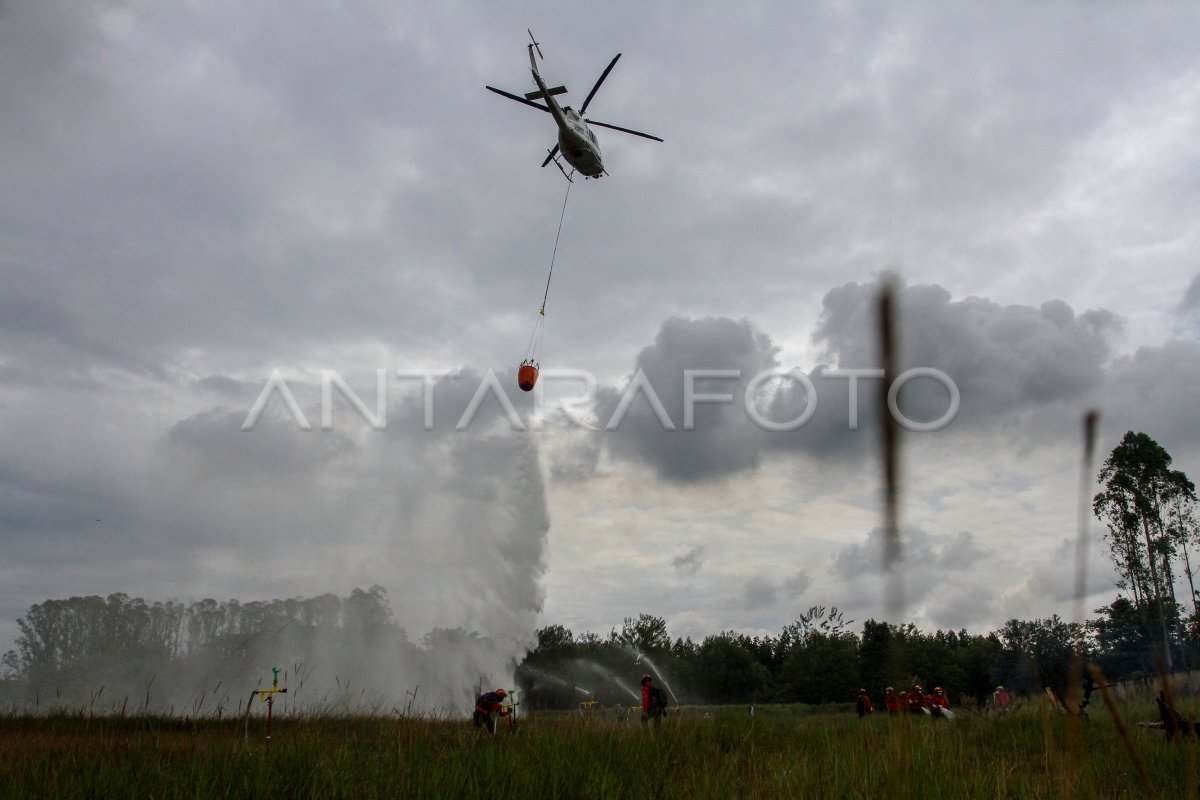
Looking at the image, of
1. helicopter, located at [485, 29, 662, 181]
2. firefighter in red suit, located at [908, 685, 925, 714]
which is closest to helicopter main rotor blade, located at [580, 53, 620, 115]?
helicopter, located at [485, 29, 662, 181]

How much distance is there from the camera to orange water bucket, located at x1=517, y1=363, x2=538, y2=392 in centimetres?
2469

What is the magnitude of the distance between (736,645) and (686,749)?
69.4 metres

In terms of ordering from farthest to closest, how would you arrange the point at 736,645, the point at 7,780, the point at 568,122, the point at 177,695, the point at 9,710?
the point at 177,695
the point at 736,645
the point at 568,122
the point at 9,710
the point at 7,780

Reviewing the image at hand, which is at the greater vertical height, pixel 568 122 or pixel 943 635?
pixel 568 122

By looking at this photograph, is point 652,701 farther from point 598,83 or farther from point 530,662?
point 530,662

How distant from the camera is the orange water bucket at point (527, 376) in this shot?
24.7 metres

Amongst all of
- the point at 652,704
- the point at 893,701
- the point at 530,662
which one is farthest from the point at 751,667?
the point at 893,701

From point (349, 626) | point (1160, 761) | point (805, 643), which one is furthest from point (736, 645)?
point (1160, 761)

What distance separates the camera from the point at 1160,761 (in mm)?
9656

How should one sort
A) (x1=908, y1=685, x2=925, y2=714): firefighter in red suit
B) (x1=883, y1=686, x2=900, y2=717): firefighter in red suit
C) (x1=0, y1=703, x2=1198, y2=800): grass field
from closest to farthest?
(x1=883, y1=686, x2=900, y2=717): firefighter in red suit, (x1=0, y1=703, x2=1198, y2=800): grass field, (x1=908, y1=685, x2=925, y2=714): firefighter in red suit

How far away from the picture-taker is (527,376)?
2498cm

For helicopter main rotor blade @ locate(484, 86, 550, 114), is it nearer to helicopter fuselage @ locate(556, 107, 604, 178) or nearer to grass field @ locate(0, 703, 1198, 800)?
helicopter fuselage @ locate(556, 107, 604, 178)

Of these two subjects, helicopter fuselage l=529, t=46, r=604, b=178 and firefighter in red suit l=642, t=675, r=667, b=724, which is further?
helicopter fuselage l=529, t=46, r=604, b=178

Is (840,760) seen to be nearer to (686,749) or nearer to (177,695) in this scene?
(686,749)
